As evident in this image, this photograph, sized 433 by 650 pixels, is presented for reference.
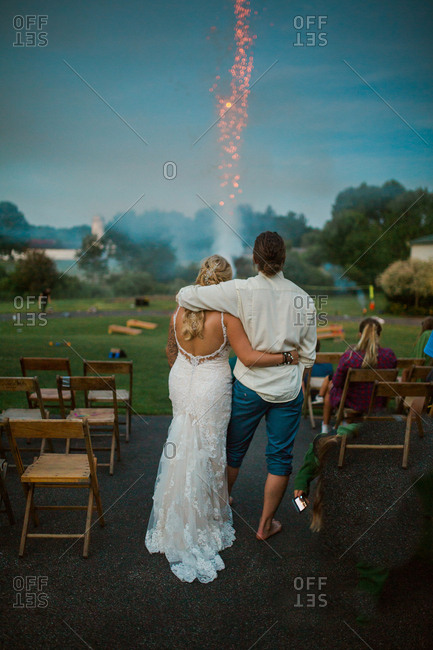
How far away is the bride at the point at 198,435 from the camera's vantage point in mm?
3092

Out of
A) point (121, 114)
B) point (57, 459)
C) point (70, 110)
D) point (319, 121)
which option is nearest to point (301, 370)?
point (57, 459)

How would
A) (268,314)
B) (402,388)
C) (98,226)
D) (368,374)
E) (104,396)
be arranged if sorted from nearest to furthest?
1. (268,314)
2. (402,388)
3. (368,374)
4. (104,396)
5. (98,226)

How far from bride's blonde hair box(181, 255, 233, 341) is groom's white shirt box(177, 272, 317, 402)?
6 cm

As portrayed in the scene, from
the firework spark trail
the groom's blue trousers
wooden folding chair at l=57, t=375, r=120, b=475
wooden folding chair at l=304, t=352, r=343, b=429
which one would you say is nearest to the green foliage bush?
the firework spark trail

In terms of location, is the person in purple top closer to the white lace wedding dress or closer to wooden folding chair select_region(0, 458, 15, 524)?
the white lace wedding dress

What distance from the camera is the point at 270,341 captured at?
3.05 metres

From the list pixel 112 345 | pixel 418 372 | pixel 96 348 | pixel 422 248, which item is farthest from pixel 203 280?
pixel 422 248

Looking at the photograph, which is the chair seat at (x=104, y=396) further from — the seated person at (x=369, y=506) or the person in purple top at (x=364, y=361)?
the seated person at (x=369, y=506)

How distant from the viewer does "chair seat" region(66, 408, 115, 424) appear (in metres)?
4.59

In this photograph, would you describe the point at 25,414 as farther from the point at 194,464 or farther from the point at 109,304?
the point at 109,304

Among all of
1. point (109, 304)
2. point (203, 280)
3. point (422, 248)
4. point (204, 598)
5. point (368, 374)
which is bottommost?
point (204, 598)

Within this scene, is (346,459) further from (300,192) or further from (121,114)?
(300,192)

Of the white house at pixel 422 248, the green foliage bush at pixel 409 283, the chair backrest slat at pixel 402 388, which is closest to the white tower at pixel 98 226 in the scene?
the green foliage bush at pixel 409 283

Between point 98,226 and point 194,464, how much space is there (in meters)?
19.6
